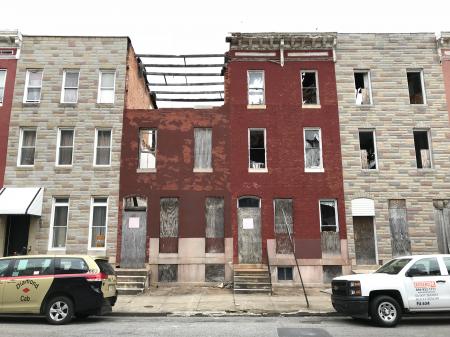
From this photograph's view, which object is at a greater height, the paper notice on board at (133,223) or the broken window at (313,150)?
the broken window at (313,150)

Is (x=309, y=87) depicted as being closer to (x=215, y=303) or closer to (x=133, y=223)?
(x=133, y=223)

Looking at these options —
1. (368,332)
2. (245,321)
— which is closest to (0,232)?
(245,321)

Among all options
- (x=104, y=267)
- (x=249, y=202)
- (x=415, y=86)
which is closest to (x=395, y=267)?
(x=104, y=267)

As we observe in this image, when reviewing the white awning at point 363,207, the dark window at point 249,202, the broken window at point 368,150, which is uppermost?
the broken window at point 368,150

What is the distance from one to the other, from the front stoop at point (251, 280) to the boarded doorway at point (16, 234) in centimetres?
929

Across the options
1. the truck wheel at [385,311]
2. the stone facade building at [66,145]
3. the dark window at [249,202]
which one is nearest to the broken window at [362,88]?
the dark window at [249,202]

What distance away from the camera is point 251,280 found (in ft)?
54.9

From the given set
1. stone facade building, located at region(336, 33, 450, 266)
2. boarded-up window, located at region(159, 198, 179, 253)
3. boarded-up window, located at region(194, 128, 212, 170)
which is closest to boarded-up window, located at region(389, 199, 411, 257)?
stone facade building, located at region(336, 33, 450, 266)

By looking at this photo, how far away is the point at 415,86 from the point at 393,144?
3337 mm

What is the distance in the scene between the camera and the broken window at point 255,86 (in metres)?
19.9

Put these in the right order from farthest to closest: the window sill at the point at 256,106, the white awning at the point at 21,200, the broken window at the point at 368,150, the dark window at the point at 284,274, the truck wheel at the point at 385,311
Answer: the window sill at the point at 256,106 < the broken window at the point at 368,150 < the dark window at the point at 284,274 < the white awning at the point at 21,200 < the truck wheel at the point at 385,311

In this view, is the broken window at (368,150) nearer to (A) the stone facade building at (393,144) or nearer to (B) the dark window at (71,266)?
(A) the stone facade building at (393,144)

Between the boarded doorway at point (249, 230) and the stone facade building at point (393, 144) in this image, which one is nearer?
the boarded doorway at point (249, 230)

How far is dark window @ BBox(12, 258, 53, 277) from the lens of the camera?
37.0 feet
